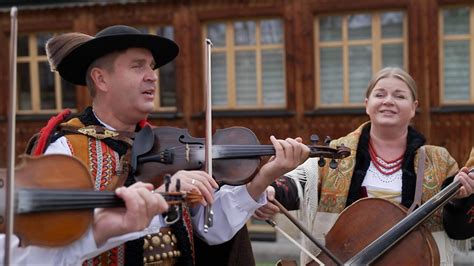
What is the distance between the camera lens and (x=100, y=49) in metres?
2.08

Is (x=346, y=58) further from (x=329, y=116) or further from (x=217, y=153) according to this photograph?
(x=217, y=153)

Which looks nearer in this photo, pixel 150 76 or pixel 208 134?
pixel 208 134

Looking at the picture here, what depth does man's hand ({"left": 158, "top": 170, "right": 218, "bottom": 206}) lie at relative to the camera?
71.8 inches

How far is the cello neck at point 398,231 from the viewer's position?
89.1 inches

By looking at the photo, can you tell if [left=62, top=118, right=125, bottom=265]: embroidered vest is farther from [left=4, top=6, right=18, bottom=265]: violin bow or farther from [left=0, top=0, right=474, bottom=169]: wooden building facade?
[left=0, top=0, right=474, bottom=169]: wooden building facade

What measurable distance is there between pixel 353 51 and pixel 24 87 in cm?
406

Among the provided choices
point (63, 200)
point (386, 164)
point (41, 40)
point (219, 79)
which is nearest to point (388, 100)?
point (386, 164)

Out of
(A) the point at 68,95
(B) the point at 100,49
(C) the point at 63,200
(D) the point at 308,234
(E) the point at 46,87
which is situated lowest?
(D) the point at 308,234

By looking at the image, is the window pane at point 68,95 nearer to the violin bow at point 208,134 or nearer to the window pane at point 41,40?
the window pane at point 41,40

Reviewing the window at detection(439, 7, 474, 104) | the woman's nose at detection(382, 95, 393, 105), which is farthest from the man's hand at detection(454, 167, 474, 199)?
the window at detection(439, 7, 474, 104)

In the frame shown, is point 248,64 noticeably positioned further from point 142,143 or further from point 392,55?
point 142,143

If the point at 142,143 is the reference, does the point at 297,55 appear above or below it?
above

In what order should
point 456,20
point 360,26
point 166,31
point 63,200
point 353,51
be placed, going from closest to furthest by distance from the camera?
point 63,200
point 456,20
point 360,26
point 353,51
point 166,31

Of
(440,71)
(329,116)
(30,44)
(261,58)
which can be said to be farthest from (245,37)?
(30,44)
